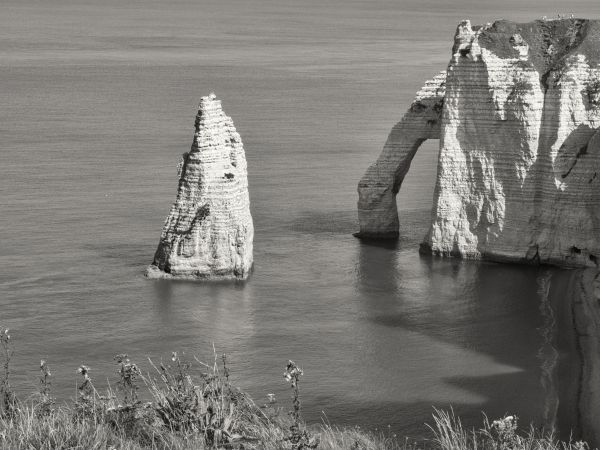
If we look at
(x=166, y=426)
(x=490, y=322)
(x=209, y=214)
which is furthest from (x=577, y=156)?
(x=166, y=426)

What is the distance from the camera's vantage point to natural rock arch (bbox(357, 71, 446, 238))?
5278 centimetres

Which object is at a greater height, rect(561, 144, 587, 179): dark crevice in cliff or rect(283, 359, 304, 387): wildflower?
rect(561, 144, 587, 179): dark crevice in cliff

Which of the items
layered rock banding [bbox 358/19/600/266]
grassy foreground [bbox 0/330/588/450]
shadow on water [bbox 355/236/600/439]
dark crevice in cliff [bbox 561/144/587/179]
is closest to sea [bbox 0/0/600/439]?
shadow on water [bbox 355/236/600/439]

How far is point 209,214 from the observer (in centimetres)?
4719

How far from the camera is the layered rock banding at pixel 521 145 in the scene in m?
49.2

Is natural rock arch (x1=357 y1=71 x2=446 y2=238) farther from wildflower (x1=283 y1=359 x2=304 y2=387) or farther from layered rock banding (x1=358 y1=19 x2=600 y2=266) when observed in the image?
wildflower (x1=283 y1=359 x2=304 y2=387)

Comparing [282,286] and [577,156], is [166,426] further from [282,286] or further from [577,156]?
[577,156]

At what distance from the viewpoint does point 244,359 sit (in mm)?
38688

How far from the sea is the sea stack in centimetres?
89

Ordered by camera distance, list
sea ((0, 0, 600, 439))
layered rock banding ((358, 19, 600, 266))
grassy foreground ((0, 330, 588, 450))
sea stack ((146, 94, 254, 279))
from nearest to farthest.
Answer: grassy foreground ((0, 330, 588, 450)) → sea ((0, 0, 600, 439)) → sea stack ((146, 94, 254, 279)) → layered rock banding ((358, 19, 600, 266))

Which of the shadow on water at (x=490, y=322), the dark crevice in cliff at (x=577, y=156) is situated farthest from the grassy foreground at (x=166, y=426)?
the dark crevice in cliff at (x=577, y=156)

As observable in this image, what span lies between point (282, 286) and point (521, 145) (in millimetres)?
10458

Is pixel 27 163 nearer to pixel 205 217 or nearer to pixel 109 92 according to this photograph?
pixel 205 217

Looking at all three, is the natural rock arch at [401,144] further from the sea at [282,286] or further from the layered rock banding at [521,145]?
the sea at [282,286]
